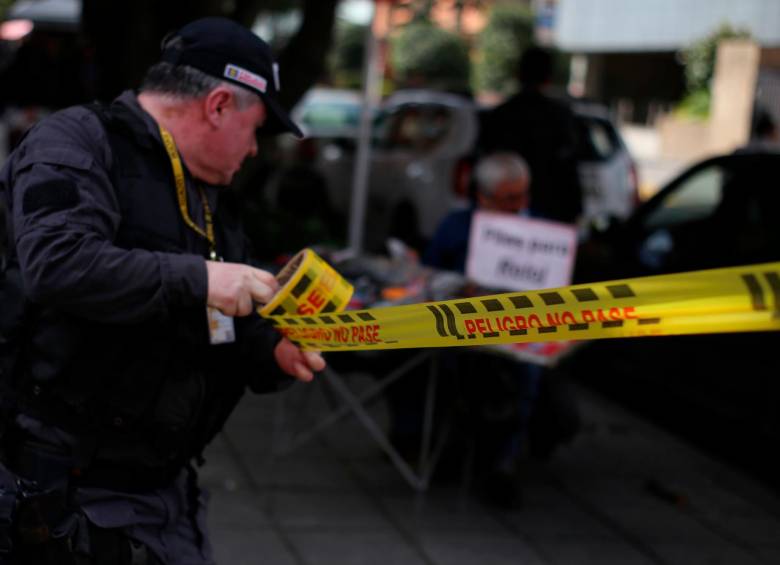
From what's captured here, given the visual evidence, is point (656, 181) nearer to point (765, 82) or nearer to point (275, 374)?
point (765, 82)

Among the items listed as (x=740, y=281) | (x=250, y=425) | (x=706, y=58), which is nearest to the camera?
(x=740, y=281)

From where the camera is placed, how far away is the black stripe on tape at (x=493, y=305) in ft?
6.81

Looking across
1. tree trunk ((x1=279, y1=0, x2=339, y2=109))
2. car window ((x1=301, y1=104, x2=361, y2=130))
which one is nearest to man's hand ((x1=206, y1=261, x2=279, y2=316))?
tree trunk ((x1=279, y1=0, x2=339, y2=109))

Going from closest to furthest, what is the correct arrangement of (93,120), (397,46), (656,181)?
(93,120), (656,181), (397,46)

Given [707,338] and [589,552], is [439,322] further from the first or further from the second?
[707,338]

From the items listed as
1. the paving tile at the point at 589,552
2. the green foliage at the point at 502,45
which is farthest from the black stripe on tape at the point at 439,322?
the green foliage at the point at 502,45

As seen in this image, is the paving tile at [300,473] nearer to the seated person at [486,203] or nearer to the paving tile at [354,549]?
the paving tile at [354,549]

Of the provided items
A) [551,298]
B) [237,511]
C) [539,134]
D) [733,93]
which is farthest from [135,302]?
[733,93]

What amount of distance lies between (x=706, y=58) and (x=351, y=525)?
81.4 ft

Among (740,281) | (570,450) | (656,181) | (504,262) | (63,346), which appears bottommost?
(656,181)

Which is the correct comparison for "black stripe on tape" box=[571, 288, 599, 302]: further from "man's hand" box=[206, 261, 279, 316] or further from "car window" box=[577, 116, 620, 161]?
"car window" box=[577, 116, 620, 161]

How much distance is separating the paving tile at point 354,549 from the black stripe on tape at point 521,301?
7.92 ft

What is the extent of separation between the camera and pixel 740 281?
5.73ft

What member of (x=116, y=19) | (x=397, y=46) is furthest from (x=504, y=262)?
(x=397, y=46)
